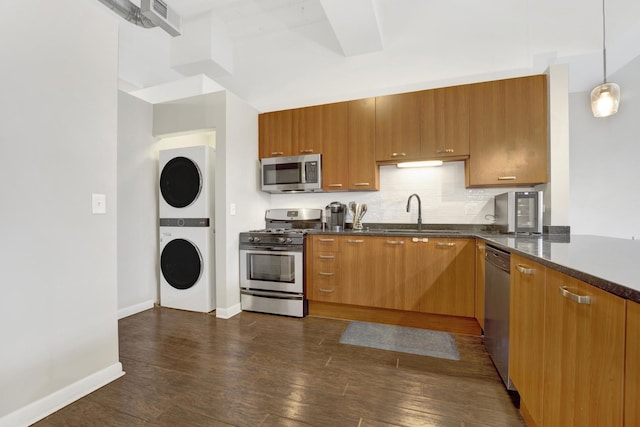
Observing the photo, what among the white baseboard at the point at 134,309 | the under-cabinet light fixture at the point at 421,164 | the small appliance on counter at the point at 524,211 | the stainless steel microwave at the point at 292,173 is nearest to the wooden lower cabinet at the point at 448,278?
the small appliance on counter at the point at 524,211

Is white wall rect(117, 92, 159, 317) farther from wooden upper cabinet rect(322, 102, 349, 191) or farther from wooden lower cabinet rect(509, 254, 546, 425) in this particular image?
wooden lower cabinet rect(509, 254, 546, 425)

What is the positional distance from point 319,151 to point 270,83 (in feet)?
4.37

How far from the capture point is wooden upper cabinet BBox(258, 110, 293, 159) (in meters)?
3.38

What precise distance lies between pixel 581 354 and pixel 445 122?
2.39m

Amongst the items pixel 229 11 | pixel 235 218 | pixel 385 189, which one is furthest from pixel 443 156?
pixel 229 11

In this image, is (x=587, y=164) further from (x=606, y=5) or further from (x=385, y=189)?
(x=385, y=189)

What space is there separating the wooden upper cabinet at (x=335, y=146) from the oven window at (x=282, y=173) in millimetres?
330

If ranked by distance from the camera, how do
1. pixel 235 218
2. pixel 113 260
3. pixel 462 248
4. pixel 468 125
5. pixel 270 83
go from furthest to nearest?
1. pixel 270 83
2. pixel 235 218
3. pixel 468 125
4. pixel 462 248
5. pixel 113 260

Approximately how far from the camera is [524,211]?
2469 millimetres

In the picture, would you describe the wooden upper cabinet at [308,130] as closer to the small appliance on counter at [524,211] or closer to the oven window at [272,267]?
the oven window at [272,267]

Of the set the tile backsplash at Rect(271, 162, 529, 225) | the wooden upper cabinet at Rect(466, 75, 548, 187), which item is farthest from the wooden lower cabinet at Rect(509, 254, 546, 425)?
the tile backsplash at Rect(271, 162, 529, 225)

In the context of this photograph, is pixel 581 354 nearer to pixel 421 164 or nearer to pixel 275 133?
pixel 421 164

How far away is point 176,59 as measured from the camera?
3.43 meters

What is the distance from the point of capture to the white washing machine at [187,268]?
3.09m
